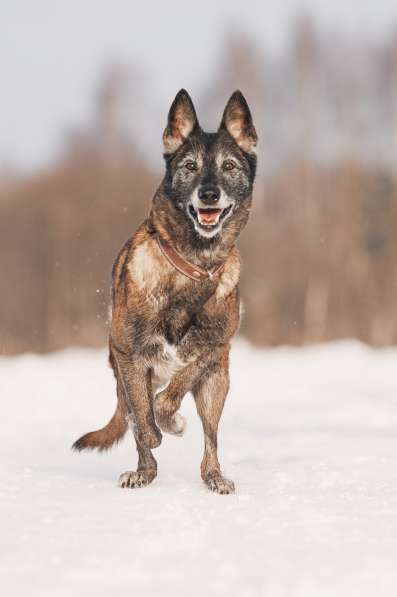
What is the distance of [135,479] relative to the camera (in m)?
4.54

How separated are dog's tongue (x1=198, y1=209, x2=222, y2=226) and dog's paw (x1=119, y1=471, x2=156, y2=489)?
4.86ft

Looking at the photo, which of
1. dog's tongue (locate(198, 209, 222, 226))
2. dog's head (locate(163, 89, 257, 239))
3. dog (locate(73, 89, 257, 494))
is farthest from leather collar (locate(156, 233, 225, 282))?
dog's tongue (locate(198, 209, 222, 226))

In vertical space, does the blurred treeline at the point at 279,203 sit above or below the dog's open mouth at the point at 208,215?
below

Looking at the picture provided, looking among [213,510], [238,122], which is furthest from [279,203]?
[213,510]

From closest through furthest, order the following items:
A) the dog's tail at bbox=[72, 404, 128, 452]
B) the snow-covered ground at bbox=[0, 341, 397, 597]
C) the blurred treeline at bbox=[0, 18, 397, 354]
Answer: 1. the snow-covered ground at bbox=[0, 341, 397, 597]
2. the dog's tail at bbox=[72, 404, 128, 452]
3. the blurred treeline at bbox=[0, 18, 397, 354]

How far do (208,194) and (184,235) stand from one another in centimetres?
38

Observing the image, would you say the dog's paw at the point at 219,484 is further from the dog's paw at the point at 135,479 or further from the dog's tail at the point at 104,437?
the dog's tail at the point at 104,437

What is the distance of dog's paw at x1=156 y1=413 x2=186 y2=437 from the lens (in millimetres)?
4668

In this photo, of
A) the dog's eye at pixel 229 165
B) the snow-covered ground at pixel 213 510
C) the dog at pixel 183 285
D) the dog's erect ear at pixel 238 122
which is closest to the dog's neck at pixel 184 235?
the dog at pixel 183 285

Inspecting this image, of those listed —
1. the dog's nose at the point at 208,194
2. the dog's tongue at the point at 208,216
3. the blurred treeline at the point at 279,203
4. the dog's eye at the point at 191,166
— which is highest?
the dog's eye at the point at 191,166

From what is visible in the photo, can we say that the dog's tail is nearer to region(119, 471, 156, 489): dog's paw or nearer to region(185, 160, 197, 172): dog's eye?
region(119, 471, 156, 489): dog's paw

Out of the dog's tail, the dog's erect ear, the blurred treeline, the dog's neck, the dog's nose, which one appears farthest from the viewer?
the blurred treeline

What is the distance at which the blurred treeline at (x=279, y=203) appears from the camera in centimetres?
2008

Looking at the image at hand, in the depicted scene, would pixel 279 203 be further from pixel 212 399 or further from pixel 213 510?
pixel 213 510
